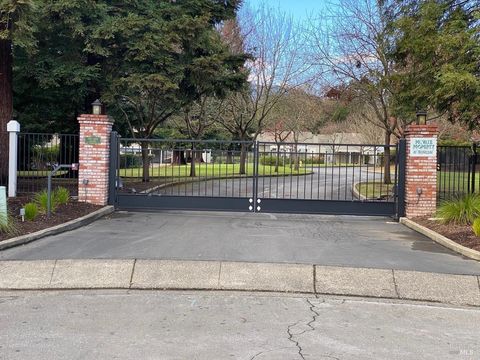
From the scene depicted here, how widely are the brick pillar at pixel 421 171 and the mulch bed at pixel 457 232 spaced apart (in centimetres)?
81

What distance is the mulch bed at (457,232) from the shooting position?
32.3 feet

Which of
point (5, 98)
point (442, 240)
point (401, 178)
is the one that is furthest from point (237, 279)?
point (5, 98)

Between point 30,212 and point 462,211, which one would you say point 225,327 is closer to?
point 30,212

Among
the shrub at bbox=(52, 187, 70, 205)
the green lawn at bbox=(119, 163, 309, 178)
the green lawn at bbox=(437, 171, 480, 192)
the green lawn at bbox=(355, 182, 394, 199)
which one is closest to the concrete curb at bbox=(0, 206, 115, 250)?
the shrub at bbox=(52, 187, 70, 205)

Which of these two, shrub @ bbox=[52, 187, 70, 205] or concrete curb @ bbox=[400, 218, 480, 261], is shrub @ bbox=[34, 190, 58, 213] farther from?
concrete curb @ bbox=[400, 218, 480, 261]

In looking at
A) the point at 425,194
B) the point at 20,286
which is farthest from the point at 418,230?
the point at 20,286

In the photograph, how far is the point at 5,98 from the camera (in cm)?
1573

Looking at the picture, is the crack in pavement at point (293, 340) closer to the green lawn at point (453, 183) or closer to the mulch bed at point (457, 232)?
the mulch bed at point (457, 232)

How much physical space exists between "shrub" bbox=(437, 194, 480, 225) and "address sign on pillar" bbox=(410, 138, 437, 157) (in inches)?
68.5

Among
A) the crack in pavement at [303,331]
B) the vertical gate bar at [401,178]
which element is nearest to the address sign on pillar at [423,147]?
the vertical gate bar at [401,178]

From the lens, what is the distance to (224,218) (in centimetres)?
1359

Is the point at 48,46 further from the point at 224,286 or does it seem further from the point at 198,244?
the point at 224,286

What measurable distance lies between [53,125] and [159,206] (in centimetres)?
1357

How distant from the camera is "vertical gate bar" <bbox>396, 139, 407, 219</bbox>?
13.7m
